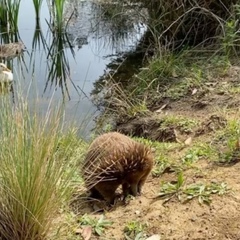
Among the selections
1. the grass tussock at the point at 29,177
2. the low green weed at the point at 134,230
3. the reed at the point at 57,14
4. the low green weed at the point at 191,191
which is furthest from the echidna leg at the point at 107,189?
the reed at the point at 57,14

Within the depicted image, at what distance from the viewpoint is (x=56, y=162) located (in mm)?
2914

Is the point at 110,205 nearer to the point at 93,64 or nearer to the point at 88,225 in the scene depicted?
the point at 88,225

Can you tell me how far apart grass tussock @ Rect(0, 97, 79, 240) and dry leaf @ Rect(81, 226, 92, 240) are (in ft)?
0.78

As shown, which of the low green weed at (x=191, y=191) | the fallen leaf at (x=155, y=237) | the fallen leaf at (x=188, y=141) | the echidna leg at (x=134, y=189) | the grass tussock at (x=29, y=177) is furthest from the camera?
the fallen leaf at (x=188, y=141)

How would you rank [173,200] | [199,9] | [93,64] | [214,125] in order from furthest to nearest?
[93,64] → [199,9] → [214,125] → [173,200]

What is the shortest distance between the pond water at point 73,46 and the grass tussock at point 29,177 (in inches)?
137

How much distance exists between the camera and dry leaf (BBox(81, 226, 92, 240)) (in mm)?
3059

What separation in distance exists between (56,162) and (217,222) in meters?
0.91

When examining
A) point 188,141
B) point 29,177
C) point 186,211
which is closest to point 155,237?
point 186,211

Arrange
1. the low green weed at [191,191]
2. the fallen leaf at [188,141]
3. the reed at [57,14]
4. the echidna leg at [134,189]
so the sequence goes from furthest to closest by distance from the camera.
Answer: the reed at [57,14]
the fallen leaf at [188,141]
the echidna leg at [134,189]
the low green weed at [191,191]

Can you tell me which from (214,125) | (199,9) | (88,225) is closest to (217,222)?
(88,225)

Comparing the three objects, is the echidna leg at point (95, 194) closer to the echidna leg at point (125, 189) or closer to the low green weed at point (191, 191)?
the echidna leg at point (125, 189)

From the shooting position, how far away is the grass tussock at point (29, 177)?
9.16ft

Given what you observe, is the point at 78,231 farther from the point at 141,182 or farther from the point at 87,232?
the point at 141,182
